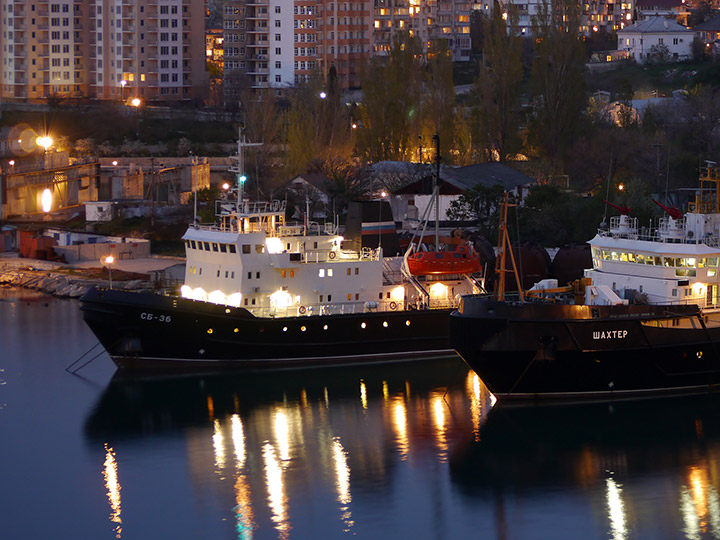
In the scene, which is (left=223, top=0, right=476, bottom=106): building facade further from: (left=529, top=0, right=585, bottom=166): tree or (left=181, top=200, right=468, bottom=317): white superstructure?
(left=181, top=200, right=468, bottom=317): white superstructure

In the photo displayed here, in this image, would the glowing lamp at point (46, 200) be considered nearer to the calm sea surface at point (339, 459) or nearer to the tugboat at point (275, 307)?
the tugboat at point (275, 307)

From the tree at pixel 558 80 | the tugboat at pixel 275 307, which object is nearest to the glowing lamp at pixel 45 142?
the tree at pixel 558 80

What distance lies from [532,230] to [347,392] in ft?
57.6

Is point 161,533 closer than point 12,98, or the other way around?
point 161,533

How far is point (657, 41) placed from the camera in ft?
317

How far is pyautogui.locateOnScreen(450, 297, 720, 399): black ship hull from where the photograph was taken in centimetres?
2773

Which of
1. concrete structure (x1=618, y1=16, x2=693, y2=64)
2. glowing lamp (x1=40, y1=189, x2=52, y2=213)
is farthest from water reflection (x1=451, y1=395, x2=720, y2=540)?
concrete structure (x1=618, y1=16, x2=693, y2=64)

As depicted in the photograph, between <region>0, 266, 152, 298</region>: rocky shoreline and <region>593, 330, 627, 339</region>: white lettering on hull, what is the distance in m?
18.2

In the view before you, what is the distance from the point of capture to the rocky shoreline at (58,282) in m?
43.4

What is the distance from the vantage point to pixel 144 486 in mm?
23641

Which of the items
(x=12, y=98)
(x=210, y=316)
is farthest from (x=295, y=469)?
(x=12, y=98)

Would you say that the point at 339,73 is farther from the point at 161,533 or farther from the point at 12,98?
the point at 161,533

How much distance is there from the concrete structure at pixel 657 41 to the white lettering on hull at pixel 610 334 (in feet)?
230

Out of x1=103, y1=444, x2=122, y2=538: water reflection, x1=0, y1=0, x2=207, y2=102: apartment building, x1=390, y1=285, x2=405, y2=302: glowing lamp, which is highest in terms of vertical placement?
x1=0, y1=0, x2=207, y2=102: apartment building
